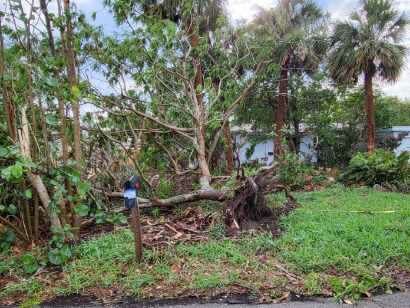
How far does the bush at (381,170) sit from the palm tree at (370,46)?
13.2ft

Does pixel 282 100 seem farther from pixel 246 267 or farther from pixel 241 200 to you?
pixel 246 267

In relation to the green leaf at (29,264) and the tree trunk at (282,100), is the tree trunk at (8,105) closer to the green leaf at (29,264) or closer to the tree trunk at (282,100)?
the green leaf at (29,264)

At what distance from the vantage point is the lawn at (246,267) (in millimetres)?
2924

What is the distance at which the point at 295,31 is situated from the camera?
11.9 metres

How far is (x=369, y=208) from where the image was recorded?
537 cm

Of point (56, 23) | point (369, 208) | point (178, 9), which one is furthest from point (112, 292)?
point (178, 9)

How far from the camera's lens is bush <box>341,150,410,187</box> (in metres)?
7.99

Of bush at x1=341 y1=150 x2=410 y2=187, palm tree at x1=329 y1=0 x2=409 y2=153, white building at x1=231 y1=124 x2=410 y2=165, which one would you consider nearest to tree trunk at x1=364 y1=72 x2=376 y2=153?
palm tree at x1=329 y1=0 x2=409 y2=153

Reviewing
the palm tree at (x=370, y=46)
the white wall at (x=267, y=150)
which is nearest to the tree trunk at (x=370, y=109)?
the palm tree at (x=370, y=46)

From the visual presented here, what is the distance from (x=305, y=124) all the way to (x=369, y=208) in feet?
33.5

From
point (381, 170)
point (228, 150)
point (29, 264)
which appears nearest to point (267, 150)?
point (228, 150)

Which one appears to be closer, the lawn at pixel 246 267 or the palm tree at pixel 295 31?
the lawn at pixel 246 267

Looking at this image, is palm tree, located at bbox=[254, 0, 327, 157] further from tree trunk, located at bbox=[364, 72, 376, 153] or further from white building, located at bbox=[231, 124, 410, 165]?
white building, located at bbox=[231, 124, 410, 165]

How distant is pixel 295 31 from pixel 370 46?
2.60m
